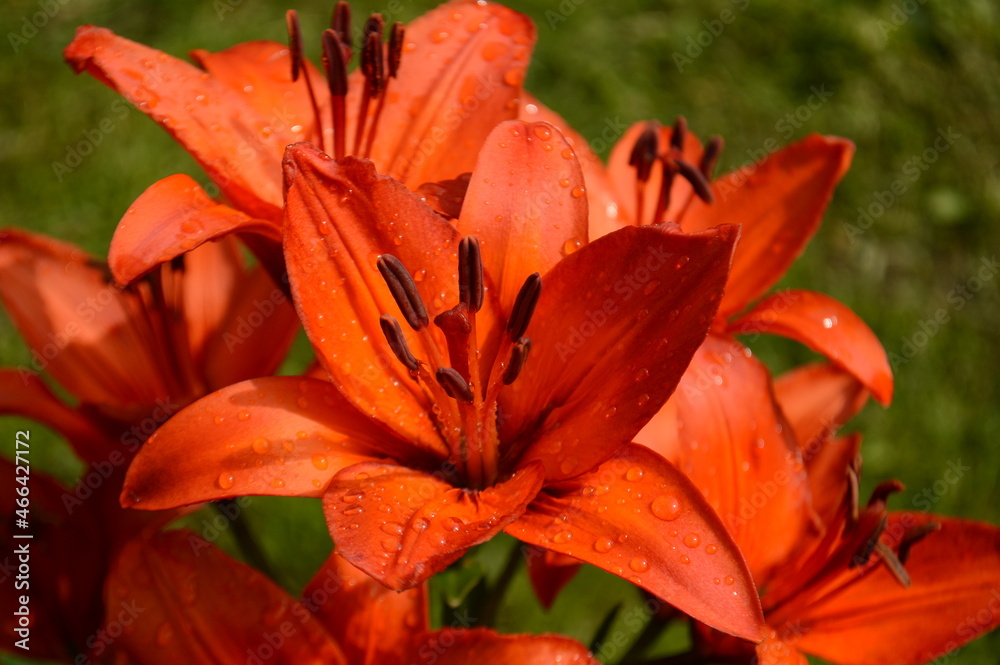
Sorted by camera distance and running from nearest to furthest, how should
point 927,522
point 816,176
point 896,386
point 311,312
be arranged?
point 311,312
point 927,522
point 816,176
point 896,386

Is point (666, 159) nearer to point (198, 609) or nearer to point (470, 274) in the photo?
point (470, 274)

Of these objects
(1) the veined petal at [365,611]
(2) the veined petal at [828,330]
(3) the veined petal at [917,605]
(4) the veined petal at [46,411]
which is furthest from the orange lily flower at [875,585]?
(4) the veined petal at [46,411]

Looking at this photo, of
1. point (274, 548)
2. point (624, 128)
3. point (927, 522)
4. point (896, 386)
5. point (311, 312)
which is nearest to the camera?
point (311, 312)

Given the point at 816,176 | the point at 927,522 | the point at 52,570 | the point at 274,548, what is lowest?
the point at 274,548

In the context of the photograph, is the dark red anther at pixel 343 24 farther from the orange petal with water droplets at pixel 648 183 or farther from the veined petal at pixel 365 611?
the veined petal at pixel 365 611

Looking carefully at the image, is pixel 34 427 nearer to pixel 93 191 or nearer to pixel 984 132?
pixel 93 191

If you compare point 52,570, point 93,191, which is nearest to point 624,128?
point 93,191
